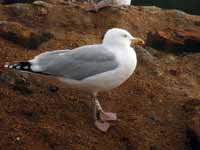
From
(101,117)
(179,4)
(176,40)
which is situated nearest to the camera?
(101,117)

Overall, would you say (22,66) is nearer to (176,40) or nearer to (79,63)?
(79,63)

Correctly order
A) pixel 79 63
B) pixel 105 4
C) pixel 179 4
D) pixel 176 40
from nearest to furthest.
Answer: pixel 79 63 < pixel 176 40 < pixel 105 4 < pixel 179 4

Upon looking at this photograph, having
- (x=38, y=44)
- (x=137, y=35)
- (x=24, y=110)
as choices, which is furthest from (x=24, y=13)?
(x=24, y=110)

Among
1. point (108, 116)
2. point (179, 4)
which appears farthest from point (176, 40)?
point (179, 4)

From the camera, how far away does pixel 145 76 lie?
593cm

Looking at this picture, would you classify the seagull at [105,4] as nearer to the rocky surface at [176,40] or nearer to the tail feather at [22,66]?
the rocky surface at [176,40]

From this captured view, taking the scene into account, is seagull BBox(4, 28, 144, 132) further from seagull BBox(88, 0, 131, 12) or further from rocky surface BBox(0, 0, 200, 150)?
seagull BBox(88, 0, 131, 12)

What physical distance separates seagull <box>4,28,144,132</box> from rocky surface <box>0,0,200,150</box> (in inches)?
9.1

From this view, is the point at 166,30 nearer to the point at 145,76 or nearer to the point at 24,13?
the point at 145,76

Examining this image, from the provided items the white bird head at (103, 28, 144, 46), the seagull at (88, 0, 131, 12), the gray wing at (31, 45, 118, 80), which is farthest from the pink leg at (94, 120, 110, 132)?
the seagull at (88, 0, 131, 12)

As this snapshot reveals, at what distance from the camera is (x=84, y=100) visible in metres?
5.52

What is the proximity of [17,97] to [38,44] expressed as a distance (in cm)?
86

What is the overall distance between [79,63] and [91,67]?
4.3 inches

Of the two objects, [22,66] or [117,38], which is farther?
[117,38]
